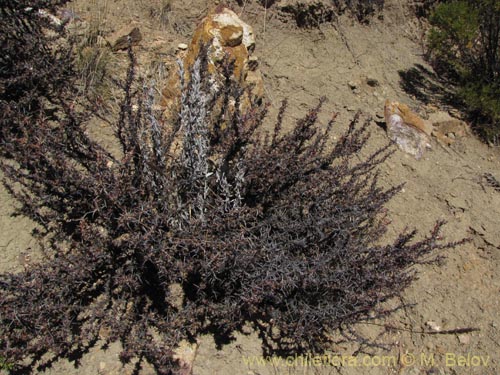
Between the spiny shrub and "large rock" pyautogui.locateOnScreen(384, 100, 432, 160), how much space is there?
121cm

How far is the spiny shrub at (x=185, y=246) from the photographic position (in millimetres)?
2193

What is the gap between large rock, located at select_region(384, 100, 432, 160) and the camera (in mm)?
3732

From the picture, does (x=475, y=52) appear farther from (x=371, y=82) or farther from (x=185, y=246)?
(x=185, y=246)

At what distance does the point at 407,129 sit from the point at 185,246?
2.42m

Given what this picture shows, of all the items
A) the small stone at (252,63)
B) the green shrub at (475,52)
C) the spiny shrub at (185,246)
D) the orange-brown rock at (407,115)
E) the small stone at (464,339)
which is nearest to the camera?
the spiny shrub at (185,246)

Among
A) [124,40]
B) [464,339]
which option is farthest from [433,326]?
[124,40]

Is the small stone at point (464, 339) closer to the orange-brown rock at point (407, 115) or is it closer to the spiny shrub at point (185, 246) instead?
the spiny shrub at point (185, 246)

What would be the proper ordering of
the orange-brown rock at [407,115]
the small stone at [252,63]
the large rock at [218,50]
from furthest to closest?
the orange-brown rock at [407,115] < the small stone at [252,63] < the large rock at [218,50]

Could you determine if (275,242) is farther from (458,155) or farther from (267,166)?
(458,155)

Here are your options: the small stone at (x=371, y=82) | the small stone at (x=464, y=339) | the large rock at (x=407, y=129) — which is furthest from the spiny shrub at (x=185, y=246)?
the small stone at (x=371, y=82)

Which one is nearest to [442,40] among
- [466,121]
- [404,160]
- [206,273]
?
[466,121]

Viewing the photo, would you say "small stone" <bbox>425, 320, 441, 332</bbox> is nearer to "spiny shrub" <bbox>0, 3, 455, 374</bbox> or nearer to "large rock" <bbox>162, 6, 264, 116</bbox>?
"spiny shrub" <bbox>0, 3, 455, 374</bbox>

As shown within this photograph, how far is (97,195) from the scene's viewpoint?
2.23 metres

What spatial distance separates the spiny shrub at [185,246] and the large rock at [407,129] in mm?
1206
